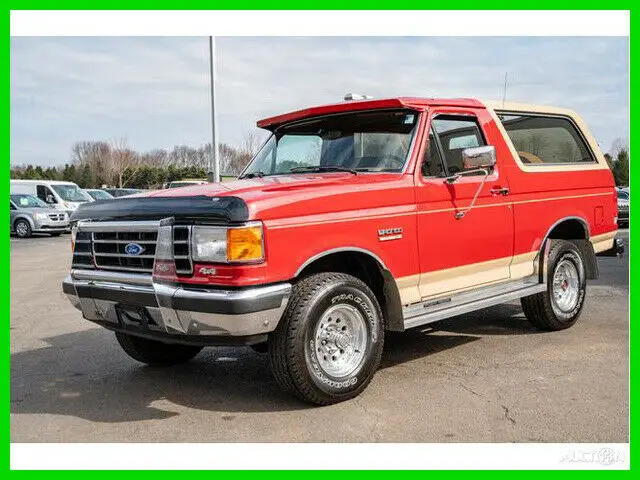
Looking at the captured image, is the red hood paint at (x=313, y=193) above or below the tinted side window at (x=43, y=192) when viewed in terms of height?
below

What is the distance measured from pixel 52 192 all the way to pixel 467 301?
857 inches

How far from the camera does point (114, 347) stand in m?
6.02

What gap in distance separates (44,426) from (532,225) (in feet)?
14.8

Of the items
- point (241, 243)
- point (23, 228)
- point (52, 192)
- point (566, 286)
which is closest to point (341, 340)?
point (241, 243)

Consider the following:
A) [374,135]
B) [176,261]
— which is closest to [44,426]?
[176,261]

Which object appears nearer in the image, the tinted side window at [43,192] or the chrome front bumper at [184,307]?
the chrome front bumper at [184,307]

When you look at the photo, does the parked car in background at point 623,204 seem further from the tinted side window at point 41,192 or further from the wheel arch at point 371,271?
the tinted side window at point 41,192

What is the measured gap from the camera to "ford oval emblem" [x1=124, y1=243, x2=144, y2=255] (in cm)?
422

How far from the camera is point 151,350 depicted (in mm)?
5297

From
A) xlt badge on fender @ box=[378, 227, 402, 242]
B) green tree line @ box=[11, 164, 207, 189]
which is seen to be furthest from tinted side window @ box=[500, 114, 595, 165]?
green tree line @ box=[11, 164, 207, 189]

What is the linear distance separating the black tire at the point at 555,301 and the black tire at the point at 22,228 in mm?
20409

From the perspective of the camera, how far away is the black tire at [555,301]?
6.22m

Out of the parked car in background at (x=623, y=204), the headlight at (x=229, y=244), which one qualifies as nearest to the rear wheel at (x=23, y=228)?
the headlight at (x=229, y=244)

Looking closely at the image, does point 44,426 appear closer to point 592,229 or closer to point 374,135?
point 374,135
